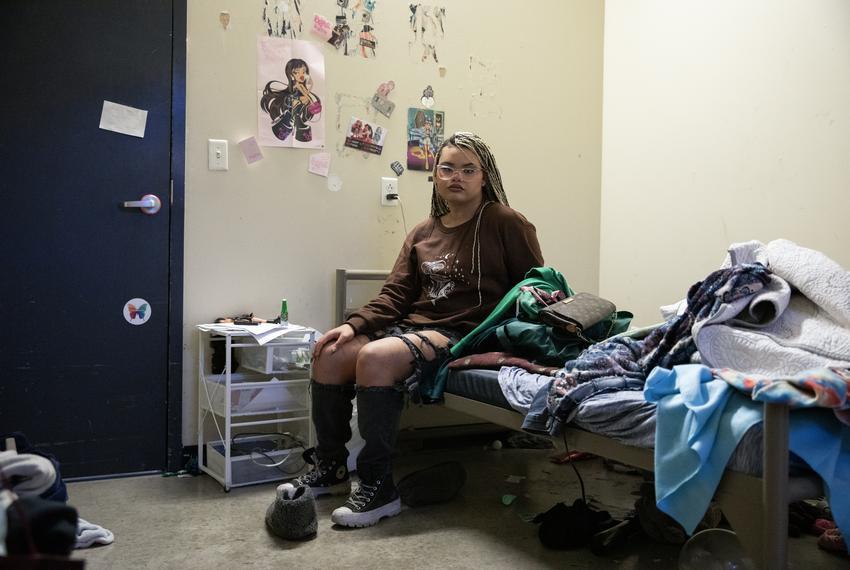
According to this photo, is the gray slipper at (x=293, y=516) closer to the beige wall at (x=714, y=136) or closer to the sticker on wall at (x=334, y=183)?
the sticker on wall at (x=334, y=183)

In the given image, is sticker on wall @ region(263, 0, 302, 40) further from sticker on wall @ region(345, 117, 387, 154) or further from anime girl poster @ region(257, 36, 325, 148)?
sticker on wall @ region(345, 117, 387, 154)

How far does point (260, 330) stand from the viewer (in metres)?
2.49

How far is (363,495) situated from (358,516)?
0.07 metres

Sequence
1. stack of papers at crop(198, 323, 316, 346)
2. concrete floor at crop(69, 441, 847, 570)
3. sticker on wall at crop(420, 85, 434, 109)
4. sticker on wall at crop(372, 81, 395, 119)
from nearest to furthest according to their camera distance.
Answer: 1. concrete floor at crop(69, 441, 847, 570)
2. stack of papers at crop(198, 323, 316, 346)
3. sticker on wall at crop(372, 81, 395, 119)
4. sticker on wall at crop(420, 85, 434, 109)

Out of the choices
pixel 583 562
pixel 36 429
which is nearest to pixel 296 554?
pixel 583 562

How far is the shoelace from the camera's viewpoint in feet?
7.03

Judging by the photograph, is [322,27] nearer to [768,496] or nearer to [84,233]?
[84,233]

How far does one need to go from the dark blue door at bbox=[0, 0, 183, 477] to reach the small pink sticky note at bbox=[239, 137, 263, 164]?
0.28 metres

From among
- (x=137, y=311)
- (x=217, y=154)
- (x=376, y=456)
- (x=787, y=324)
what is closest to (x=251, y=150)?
(x=217, y=154)

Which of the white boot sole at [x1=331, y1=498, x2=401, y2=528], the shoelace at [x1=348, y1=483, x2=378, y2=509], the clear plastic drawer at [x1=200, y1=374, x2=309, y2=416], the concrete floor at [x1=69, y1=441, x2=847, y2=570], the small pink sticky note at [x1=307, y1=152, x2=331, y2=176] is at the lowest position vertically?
the concrete floor at [x1=69, y1=441, x2=847, y2=570]

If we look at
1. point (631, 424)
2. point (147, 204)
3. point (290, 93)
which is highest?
point (290, 93)

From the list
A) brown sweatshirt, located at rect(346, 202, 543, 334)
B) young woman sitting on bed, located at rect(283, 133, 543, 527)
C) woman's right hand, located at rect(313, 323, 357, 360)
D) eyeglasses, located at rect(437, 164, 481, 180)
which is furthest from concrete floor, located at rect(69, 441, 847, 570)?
A: eyeglasses, located at rect(437, 164, 481, 180)

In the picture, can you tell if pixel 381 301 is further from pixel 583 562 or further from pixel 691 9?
pixel 691 9

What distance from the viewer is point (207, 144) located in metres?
2.72
